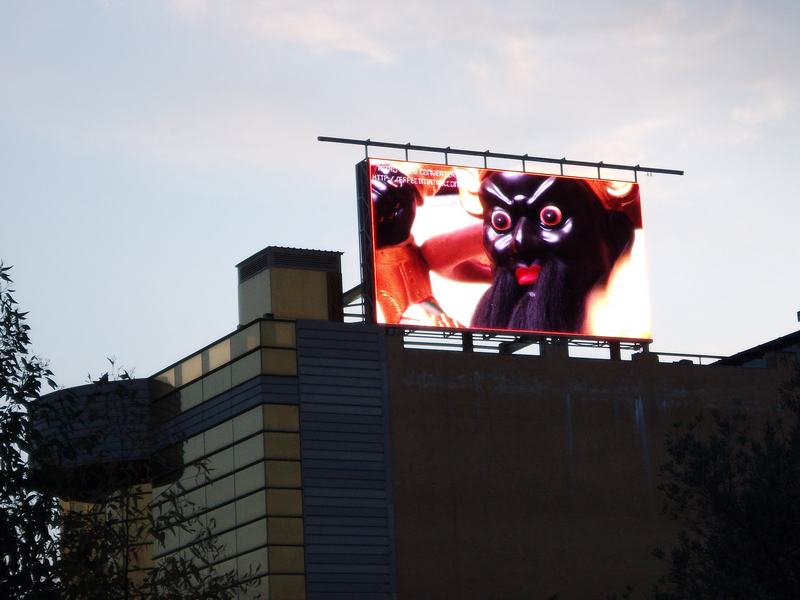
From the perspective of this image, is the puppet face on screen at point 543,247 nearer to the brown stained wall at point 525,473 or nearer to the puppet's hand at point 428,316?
the puppet's hand at point 428,316

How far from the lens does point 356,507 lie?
117 ft

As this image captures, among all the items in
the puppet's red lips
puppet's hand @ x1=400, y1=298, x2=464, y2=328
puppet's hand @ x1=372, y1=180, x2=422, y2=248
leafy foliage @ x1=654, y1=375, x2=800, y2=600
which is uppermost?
puppet's hand @ x1=372, y1=180, x2=422, y2=248

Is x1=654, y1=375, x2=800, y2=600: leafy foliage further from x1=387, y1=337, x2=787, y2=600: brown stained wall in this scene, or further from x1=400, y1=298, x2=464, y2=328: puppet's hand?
x1=400, y1=298, x2=464, y2=328: puppet's hand

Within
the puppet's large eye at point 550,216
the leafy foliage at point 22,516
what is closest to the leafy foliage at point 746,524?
the leafy foliage at point 22,516

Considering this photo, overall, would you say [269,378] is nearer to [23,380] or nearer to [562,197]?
[562,197]

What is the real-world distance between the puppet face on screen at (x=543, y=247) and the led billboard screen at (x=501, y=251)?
0.03 m

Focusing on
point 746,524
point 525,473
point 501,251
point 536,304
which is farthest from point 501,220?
point 746,524

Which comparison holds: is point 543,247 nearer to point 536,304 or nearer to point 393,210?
point 536,304

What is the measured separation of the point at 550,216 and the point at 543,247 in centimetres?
110

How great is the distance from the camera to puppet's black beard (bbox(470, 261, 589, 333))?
3975cm

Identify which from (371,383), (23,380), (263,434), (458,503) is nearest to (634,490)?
(458,503)

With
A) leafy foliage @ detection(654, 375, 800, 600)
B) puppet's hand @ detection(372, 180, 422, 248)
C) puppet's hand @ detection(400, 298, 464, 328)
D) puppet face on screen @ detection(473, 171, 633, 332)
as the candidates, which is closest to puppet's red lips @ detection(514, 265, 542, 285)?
puppet face on screen @ detection(473, 171, 633, 332)

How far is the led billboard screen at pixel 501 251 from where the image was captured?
38688mm

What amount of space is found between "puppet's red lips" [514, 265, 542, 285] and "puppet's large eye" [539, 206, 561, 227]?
1.70m
